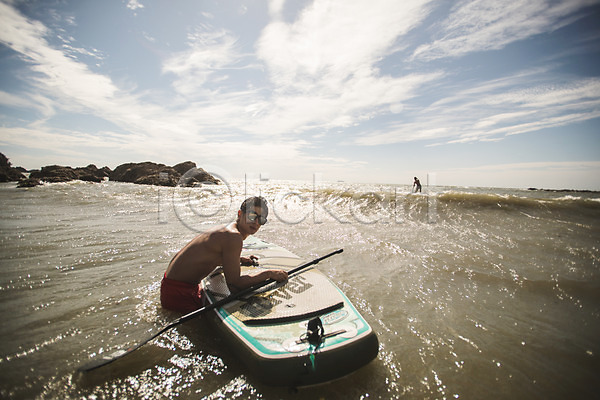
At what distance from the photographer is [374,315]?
357cm

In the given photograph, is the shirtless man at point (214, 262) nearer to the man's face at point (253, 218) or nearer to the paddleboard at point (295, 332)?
the man's face at point (253, 218)

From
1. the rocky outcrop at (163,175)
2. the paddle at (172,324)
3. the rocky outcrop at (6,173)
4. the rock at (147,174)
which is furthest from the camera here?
the rocky outcrop at (163,175)

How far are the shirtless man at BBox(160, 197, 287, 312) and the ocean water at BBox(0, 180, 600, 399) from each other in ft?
1.21

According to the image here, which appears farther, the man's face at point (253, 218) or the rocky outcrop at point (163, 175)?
the rocky outcrop at point (163, 175)

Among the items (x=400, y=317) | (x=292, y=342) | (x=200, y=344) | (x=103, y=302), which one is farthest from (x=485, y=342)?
(x=103, y=302)

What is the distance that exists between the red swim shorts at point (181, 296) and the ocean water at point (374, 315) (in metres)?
0.22

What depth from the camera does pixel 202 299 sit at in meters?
3.32

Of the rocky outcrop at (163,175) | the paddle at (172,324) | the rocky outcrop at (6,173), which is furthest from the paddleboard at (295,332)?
the rocky outcrop at (6,173)

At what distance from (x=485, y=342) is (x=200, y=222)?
10020 mm

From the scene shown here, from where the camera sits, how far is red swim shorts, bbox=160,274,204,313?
128 inches

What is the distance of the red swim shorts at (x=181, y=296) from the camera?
3.25 meters

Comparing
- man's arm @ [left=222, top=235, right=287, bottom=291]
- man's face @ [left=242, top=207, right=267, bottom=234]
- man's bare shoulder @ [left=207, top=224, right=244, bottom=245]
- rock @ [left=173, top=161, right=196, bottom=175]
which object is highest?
rock @ [left=173, top=161, right=196, bottom=175]

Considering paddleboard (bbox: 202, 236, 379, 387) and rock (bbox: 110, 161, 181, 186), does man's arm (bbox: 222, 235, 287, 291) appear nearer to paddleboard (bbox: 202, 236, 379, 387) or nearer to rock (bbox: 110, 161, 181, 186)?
paddleboard (bbox: 202, 236, 379, 387)

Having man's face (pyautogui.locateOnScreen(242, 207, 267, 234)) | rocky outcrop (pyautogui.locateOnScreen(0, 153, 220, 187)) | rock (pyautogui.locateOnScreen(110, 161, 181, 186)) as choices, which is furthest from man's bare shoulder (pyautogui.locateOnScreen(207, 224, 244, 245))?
rock (pyautogui.locateOnScreen(110, 161, 181, 186))
